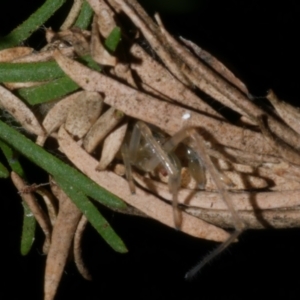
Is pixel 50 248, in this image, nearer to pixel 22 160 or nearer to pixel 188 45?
pixel 22 160

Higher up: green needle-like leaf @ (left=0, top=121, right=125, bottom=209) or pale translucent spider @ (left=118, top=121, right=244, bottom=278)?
green needle-like leaf @ (left=0, top=121, right=125, bottom=209)

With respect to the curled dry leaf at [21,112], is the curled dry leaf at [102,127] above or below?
below

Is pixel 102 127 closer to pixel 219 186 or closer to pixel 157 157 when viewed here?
pixel 157 157

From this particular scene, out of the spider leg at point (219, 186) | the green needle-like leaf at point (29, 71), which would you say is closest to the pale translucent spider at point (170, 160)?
the spider leg at point (219, 186)

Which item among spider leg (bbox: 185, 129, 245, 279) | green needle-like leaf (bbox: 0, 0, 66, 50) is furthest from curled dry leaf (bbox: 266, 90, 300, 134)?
green needle-like leaf (bbox: 0, 0, 66, 50)

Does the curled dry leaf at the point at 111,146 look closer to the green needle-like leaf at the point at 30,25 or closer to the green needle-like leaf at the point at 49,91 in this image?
the green needle-like leaf at the point at 49,91

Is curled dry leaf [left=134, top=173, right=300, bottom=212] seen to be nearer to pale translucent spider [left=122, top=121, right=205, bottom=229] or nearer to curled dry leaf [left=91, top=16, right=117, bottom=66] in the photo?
pale translucent spider [left=122, top=121, right=205, bottom=229]

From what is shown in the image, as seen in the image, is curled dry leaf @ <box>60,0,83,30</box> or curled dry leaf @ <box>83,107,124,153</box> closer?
curled dry leaf @ <box>83,107,124,153</box>

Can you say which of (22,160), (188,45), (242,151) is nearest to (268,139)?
(242,151)

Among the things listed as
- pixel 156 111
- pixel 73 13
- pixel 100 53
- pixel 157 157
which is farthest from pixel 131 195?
pixel 73 13
